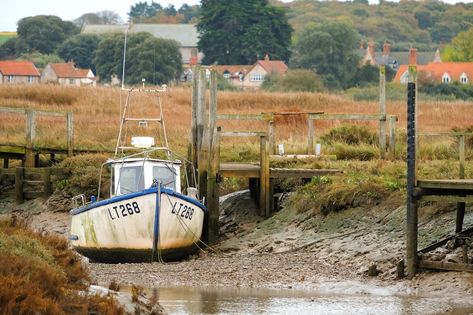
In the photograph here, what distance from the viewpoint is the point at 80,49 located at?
150 meters

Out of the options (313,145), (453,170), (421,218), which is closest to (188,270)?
(421,218)

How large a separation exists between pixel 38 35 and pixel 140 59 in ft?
201

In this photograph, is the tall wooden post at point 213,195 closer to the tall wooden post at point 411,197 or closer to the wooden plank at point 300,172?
the wooden plank at point 300,172

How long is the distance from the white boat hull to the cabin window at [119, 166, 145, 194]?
82cm

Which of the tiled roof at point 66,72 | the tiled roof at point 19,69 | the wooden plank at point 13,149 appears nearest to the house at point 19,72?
the tiled roof at point 19,69

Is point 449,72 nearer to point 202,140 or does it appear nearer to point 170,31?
point 170,31

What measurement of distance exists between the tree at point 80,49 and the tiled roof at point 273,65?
27.8 m

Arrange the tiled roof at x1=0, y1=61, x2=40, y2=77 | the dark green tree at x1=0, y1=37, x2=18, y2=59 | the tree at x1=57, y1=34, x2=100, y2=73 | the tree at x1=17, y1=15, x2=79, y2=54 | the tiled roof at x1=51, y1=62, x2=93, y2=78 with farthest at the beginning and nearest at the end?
1. the dark green tree at x1=0, y1=37, x2=18, y2=59
2. the tree at x1=17, y1=15, x2=79, y2=54
3. the tree at x1=57, y1=34, x2=100, y2=73
4. the tiled roof at x1=0, y1=61, x2=40, y2=77
5. the tiled roof at x1=51, y1=62, x2=93, y2=78

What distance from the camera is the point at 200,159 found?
91.3 feet

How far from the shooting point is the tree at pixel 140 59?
3959 inches

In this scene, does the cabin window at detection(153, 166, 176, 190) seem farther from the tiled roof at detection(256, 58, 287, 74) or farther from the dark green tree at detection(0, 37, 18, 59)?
the dark green tree at detection(0, 37, 18, 59)

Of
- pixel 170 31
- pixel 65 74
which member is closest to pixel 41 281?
pixel 65 74

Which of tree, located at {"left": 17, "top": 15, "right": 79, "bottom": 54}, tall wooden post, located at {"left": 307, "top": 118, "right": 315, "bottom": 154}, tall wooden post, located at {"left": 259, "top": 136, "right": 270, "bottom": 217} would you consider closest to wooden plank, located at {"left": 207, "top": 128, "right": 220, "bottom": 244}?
tall wooden post, located at {"left": 259, "top": 136, "right": 270, "bottom": 217}

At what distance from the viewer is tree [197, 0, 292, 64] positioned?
12238 centimetres
